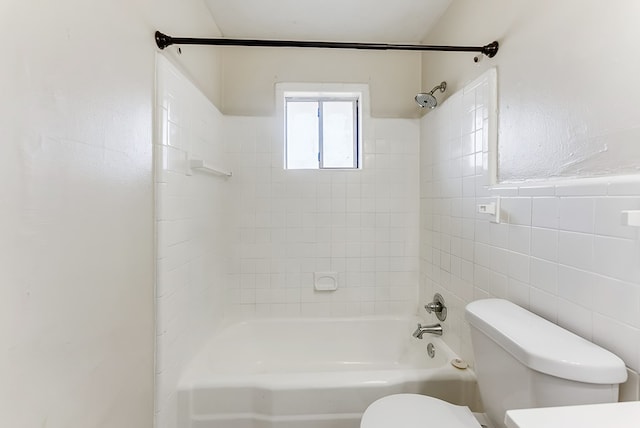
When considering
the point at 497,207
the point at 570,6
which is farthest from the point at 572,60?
the point at 497,207

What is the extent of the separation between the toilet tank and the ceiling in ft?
5.60

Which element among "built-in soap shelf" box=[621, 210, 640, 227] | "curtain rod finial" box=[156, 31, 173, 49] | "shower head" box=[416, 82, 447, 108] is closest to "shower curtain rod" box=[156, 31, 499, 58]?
"curtain rod finial" box=[156, 31, 173, 49]

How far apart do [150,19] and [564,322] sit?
179 cm

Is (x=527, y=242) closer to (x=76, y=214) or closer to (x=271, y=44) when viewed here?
(x=271, y=44)

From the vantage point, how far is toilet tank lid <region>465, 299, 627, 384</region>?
733 mm

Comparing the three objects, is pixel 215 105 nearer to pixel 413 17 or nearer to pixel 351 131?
pixel 351 131

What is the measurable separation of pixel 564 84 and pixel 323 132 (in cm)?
160

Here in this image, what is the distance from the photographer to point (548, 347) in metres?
0.81

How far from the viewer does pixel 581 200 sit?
90 centimetres

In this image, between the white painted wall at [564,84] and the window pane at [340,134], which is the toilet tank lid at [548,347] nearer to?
the white painted wall at [564,84]

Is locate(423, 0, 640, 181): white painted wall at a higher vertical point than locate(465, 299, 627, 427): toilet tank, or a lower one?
higher

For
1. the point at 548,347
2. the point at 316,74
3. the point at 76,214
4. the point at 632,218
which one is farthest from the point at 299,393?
the point at 316,74

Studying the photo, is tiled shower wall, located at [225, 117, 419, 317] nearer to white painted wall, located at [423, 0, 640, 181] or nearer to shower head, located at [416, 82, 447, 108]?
shower head, located at [416, 82, 447, 108]

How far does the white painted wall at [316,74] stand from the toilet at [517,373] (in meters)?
1.64
